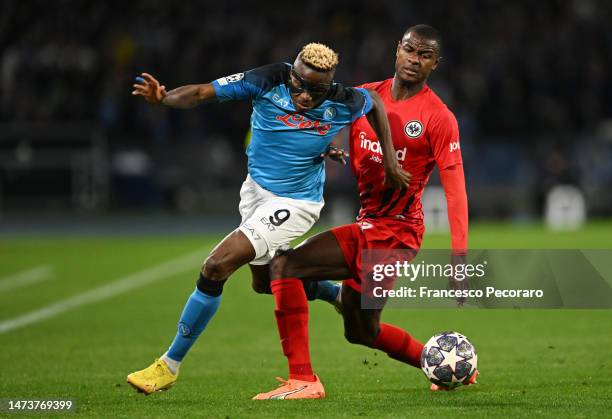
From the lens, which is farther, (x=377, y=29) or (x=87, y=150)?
(x=377, y=29)

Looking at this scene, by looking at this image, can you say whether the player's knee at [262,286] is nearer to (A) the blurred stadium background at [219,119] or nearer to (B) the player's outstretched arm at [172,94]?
(B) the player's outstretched arm at [172,94]

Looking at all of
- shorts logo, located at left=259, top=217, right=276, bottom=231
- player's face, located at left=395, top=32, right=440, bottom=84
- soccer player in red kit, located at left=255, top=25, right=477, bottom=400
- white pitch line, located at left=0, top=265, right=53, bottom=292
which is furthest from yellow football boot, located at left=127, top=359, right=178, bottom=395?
white pitch line, located at left=0, top=265, right=53, bottom=292

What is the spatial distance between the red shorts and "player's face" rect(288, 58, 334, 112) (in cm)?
82

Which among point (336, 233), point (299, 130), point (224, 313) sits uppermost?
point (299, 130)

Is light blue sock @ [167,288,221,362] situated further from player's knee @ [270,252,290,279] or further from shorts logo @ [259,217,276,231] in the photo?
shorts logo @ [259,217,276,231]

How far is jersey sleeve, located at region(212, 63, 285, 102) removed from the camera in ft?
21.2

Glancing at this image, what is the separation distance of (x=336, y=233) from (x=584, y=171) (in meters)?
15.8

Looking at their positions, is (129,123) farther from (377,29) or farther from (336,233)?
(336,233)

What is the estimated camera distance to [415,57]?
684cm

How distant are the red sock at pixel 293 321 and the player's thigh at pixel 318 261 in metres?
0.09

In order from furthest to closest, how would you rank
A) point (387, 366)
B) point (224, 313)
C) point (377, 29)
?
point (377, 29), point (224, 313), point (387, 366)

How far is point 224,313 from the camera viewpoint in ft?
38.0

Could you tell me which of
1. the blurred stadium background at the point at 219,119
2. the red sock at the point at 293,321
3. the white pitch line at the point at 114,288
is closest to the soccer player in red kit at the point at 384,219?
the red sock at the point at 293,321

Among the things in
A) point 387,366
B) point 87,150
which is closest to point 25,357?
point 387,366
